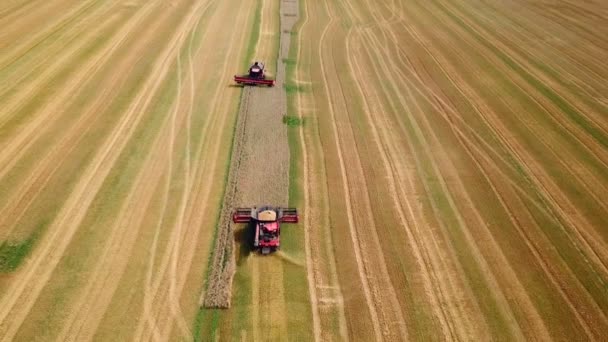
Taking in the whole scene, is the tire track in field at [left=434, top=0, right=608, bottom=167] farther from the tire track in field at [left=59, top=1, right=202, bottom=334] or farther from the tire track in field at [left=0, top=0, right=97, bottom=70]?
the tire track in field at [left=0, top=0, right=97, bottom=70]

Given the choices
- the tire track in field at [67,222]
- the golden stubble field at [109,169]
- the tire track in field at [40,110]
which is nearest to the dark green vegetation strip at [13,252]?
the golden stubble field at [109,169]

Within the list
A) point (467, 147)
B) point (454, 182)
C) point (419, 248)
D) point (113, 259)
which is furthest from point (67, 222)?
point (467, 147)

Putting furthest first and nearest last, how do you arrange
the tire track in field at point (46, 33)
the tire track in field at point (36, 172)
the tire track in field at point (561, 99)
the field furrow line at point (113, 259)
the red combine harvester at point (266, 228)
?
the tire track in field at point (46, 33), the tire track in field at point (561, 99), the tire track in field at point (36, 172), the red combine harvester at point (266, 228), the field furrow line at point (113, 259)

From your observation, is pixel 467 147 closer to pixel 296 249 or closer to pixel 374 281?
pixel 374 281

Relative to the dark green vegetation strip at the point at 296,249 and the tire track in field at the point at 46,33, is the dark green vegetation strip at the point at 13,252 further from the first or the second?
the tire track in field at the point at 46,33

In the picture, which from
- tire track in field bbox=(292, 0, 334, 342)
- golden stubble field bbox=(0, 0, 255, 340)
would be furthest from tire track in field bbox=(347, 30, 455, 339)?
golden stubble field bbox=(0, 0, 255, 340)

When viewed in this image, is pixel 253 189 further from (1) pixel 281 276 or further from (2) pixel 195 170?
(1) pixel 281 276

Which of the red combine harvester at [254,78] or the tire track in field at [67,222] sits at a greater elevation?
the red combine harvester at [254,78]
